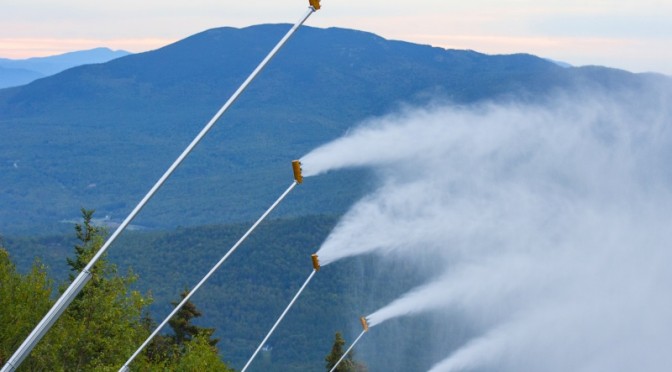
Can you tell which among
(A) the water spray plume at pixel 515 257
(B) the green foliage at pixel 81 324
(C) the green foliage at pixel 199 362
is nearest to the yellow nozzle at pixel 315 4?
(A) the water spray plume at pixel 515 257

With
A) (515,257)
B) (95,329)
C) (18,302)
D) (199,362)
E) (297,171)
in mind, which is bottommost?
(515,257)

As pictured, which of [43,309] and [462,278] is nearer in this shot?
[43,309]

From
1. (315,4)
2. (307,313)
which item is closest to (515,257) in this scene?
(315,4)

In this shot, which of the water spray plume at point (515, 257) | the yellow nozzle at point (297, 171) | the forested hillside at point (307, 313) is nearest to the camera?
the yellow nozzle at point (297, 171)

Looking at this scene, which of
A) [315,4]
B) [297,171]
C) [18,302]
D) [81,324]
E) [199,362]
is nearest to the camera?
[315,4]

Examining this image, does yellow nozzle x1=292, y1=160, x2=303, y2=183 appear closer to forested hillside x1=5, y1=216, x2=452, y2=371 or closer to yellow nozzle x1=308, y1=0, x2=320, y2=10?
yellow nozzle x1=308, y1=0, x2=320, y2=10

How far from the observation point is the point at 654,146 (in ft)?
623

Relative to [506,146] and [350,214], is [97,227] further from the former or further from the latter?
[506,146]

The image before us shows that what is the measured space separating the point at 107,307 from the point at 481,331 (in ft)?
185

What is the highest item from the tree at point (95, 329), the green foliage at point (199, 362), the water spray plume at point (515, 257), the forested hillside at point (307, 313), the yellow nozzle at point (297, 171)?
the yellow nozzle at point (297, 171)

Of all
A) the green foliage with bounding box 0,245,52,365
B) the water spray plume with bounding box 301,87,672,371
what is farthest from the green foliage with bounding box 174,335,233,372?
the water spray plume with bounding box 301,87,672,371

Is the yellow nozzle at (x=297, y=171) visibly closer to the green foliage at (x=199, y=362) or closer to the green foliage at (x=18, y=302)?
the green foliage at (x=18, y=302)

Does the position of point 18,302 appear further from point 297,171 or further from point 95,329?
point 297,171

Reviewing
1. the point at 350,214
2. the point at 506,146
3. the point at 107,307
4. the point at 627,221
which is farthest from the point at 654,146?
the point at 107,307
